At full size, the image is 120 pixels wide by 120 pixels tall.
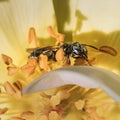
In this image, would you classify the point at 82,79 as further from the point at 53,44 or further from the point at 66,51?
the point at 53,44

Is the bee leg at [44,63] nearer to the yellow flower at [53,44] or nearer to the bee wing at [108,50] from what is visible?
the yellow flower at [53,44]

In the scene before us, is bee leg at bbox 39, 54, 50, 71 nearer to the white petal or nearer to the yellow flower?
the yellow flower

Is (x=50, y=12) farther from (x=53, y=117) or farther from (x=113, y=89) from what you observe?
(x=113, y=89)

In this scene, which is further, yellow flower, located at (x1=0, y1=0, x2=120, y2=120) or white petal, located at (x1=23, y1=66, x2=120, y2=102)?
yellow flower, located at (x1=0, y1=0, x2=120, y2=120)

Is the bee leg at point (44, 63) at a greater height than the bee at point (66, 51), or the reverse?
the bee at point (66, 51)

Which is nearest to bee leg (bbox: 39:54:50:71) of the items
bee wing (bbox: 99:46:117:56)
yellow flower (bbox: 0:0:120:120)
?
yellow flower (bbox: 0:0:120:120)

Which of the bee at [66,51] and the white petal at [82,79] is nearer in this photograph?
the white petal at [82,79]

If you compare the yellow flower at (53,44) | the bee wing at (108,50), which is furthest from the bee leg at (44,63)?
the bee wing at (108,50)

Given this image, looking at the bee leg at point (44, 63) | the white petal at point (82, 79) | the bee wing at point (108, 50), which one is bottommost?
the white petal at point (82, 79)

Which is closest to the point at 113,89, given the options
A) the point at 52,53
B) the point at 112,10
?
the point at 52,53
